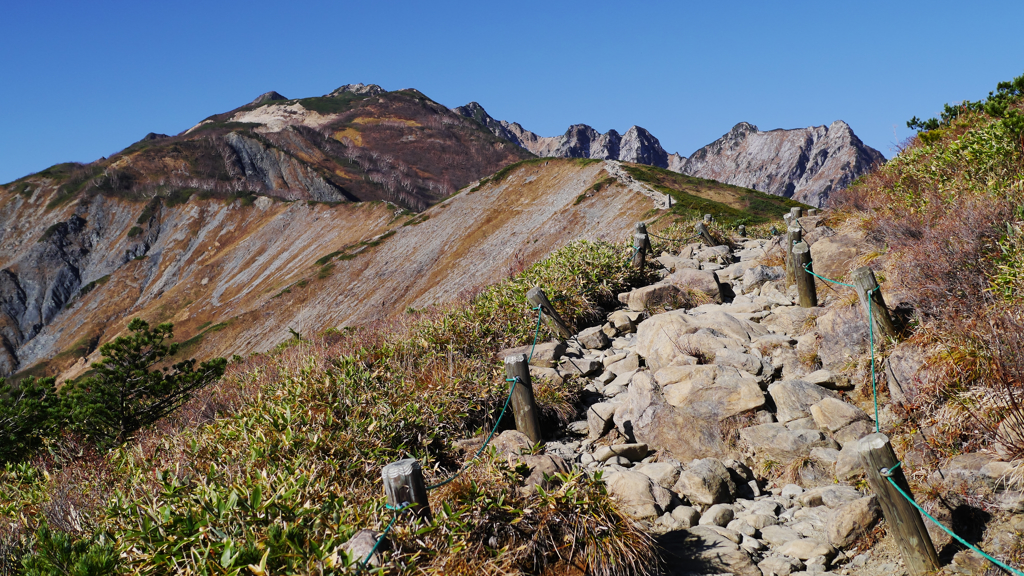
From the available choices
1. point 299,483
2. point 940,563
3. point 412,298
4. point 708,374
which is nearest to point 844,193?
point 708,374

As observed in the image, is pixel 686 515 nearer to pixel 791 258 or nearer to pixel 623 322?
pixel 623 322

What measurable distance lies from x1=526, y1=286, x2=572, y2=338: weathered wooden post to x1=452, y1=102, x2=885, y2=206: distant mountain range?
108096mm

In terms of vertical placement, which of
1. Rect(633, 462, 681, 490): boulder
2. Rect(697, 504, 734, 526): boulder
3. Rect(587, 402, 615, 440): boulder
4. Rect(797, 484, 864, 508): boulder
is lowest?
Rect(797, 484, 864, 508): boulder

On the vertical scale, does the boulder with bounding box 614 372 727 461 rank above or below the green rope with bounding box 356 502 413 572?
below

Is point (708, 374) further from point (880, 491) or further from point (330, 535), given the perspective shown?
point (330, 535)

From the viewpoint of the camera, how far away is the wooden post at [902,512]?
3688mm

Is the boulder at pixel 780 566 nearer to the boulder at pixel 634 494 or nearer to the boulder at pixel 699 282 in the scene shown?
the boulder at pixel 634 494

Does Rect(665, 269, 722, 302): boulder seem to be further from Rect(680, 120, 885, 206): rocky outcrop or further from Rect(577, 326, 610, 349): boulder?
Rect(680, 120, 885, 206): rocky outcrop

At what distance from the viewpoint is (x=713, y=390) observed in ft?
20.0

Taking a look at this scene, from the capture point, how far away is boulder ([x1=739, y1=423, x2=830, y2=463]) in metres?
5.31

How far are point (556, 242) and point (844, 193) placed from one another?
18.0m

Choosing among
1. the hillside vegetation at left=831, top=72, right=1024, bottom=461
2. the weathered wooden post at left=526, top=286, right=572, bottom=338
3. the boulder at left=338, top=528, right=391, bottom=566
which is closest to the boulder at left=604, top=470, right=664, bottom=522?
the boulder at left=338, top=528, right=391, bottom=566

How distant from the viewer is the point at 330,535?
143 inches

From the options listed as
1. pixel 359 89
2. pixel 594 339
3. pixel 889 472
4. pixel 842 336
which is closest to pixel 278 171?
pixel 359 89
